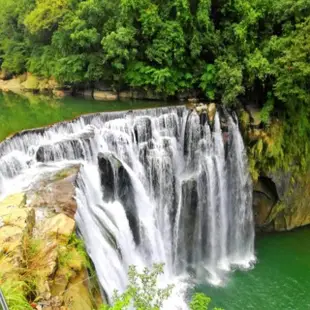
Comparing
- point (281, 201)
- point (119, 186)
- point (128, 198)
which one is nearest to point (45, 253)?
point (119, 186)

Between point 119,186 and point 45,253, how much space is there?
443cm

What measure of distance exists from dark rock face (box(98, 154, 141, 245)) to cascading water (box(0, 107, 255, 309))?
0.09 feet

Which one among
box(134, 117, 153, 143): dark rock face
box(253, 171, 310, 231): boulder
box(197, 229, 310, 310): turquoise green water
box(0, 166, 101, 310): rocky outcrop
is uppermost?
box(134, 117, 153, 143): dark rock face

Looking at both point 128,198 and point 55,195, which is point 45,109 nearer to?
point 128,198

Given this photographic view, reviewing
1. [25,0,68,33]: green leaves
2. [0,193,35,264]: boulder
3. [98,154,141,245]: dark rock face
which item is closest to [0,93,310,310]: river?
[98,154,141,245]: dark rock face

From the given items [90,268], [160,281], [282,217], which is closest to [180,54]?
[282,217]

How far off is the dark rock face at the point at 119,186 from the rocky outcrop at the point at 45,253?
2.34 metres

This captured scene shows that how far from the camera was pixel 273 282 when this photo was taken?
11.1 meters

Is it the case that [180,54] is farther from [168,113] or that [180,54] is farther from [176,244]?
[176,244]

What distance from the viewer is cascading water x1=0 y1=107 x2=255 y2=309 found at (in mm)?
9578

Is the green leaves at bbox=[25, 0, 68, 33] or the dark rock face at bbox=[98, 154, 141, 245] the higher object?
the green leaves at bbox=[25, 0, 68, 33]

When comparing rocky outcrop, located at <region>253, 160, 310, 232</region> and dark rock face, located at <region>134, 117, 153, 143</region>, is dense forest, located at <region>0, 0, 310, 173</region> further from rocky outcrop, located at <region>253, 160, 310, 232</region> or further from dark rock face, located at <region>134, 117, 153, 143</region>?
dark rock face, located at <region>134, 117, 153, 143</region>

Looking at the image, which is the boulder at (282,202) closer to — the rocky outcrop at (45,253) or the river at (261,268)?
the river at (261,268)

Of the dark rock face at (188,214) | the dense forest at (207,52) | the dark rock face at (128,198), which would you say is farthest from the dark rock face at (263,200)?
the dark rock face at (128,198)
